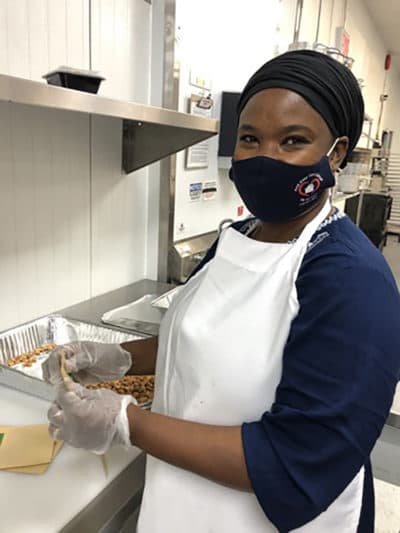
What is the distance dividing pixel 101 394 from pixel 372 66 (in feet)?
17.8

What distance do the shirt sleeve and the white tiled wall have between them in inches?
36.0

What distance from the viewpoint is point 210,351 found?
0.68 meters

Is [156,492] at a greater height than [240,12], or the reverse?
[240,12]

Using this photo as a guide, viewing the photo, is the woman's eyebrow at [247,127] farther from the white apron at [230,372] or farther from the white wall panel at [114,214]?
the white wall panel at [114,214]

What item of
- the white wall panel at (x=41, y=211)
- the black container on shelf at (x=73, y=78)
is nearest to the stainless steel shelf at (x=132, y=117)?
the black container on shelf at (x=73, y=78)

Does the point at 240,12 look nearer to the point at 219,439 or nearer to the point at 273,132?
the point at 273,132

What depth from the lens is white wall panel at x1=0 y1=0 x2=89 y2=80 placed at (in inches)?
41.6

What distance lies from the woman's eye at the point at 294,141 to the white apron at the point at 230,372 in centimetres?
13

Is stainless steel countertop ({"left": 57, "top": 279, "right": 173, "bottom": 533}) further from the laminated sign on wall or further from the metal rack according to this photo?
the metal rack

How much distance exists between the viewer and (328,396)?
55 centimetres

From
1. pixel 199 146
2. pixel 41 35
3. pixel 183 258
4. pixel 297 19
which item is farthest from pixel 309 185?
pixel 297 19

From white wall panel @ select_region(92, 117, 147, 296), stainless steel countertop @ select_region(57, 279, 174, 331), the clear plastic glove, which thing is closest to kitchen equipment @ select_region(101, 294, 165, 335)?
stainless steel countertop @ select_region(57, 279, 174, 331)

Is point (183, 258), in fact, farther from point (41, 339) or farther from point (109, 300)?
point (41, 339)

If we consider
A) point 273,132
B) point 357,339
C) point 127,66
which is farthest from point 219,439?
point 127,66
